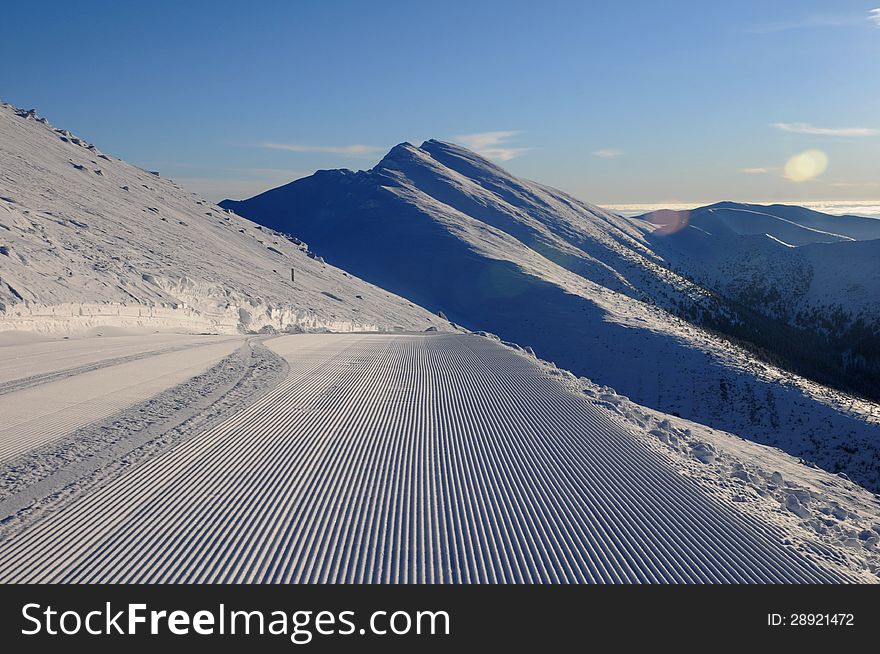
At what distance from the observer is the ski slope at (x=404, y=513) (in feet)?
23.9

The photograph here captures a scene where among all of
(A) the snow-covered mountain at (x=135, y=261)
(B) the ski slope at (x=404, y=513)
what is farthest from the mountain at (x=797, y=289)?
(B) the ski slope at (x=404, y=513)

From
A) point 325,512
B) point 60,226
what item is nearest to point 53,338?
point 60,226

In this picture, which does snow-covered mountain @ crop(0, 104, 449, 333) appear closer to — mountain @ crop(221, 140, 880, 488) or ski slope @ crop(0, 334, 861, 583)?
mountain @ crop(221, 140, 880, 488)

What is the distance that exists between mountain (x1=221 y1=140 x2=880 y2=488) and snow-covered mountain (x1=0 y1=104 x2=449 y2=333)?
1102 cm

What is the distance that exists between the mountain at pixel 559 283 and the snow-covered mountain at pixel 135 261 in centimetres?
1102

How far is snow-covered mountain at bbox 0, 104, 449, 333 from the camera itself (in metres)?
27.4

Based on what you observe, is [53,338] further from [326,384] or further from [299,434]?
[299,434]

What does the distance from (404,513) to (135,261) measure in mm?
30574

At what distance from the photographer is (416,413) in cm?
1523

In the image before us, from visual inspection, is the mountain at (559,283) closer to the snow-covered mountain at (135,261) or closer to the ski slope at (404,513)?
the snow-covered mountain at (135,261)

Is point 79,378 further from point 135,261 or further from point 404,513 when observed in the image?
point 135,261

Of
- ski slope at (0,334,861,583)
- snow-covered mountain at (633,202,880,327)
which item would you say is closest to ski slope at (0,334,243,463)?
ski slope at (0,334,861,583)

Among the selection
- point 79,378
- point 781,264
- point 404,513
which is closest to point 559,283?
point 79,378

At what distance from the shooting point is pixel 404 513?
8.93m
